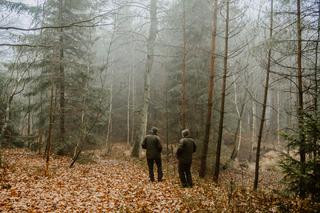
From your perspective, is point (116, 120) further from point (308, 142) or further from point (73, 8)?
point (308, 142)

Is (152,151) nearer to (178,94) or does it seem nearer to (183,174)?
(183,174)

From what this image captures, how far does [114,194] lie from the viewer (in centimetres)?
808

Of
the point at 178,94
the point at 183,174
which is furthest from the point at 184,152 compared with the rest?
the point at 178,94

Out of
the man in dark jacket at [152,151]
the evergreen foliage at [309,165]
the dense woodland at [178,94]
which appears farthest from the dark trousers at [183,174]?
the evergreen foliage at [309,165]

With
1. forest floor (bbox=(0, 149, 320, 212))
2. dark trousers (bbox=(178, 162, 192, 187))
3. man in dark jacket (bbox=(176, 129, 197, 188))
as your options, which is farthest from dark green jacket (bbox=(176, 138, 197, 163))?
forest floor (bbox=(0, 149, 320, 212))

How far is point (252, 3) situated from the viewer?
1225 centimetres

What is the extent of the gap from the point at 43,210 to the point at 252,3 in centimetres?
1264

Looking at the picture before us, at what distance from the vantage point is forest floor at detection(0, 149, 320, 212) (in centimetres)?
647

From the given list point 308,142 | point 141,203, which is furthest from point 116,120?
point 308,142

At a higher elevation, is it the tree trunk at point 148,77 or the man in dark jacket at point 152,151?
the tree trunk at point 148,77

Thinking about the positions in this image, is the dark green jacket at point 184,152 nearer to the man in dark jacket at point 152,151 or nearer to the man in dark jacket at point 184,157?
the man in dark jacket at point 184,157

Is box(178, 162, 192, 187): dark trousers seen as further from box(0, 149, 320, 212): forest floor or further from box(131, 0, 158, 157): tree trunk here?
box(131, 0, 158, 157): tree trunk

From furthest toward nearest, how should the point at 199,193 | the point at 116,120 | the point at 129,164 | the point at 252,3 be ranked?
the point at 116,120 < the point at 129,164 < the point at 252,3 < the point at 199,193

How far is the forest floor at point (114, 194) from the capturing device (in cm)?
647
